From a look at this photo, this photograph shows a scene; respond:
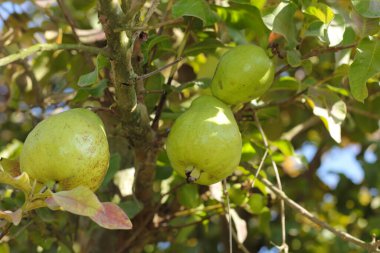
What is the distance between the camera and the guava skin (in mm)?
938

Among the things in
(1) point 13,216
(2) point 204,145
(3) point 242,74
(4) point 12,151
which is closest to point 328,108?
(3) point 242,74

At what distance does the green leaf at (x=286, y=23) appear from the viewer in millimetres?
1185

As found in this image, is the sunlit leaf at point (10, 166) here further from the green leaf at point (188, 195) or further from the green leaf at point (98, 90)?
the green leaf at point (188, 195)

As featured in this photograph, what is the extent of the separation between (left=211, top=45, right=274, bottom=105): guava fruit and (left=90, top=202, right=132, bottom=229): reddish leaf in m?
0.36

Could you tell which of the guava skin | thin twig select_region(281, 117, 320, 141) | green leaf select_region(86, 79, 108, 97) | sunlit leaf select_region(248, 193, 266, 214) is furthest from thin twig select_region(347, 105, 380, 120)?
the guava skin

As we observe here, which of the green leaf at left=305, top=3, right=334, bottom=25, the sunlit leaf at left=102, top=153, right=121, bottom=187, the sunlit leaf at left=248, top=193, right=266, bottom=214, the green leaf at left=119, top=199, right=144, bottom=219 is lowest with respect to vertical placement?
the sunlit leaf at left=248, top=193, right=266, bottom=214

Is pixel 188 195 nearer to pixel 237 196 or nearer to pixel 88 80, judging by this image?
pixel 237 196

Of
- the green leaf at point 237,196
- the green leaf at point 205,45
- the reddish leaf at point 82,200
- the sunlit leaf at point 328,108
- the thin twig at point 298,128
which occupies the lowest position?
the thin twig at point 298,128

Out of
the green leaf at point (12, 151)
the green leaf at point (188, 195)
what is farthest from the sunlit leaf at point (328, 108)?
the green leaf at point (12, 151)

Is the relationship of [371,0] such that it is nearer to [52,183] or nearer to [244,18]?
[244,18]

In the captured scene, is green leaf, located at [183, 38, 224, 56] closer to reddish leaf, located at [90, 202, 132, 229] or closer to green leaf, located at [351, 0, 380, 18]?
green leaf, located at [351, 0, 380, 18]

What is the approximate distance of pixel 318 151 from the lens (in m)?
2.25

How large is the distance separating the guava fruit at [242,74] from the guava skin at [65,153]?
0.27 m

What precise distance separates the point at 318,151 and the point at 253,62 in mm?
1207
